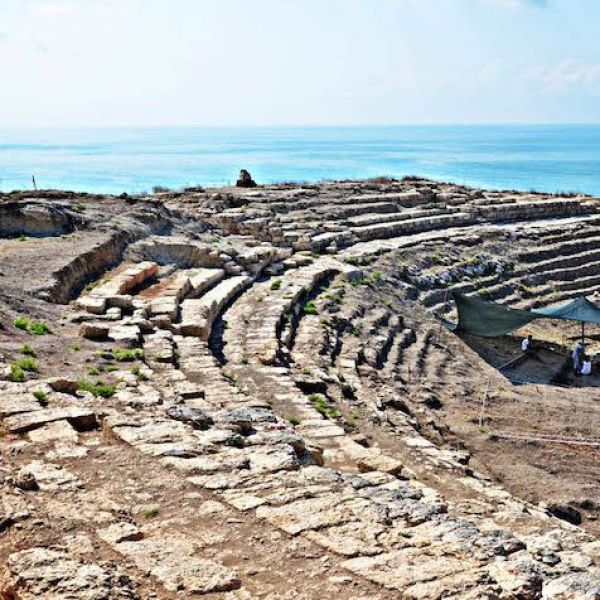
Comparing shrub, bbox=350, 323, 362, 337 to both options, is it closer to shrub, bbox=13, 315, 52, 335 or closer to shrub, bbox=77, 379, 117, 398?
→ shrub, bbox=13, 315, 52, 335

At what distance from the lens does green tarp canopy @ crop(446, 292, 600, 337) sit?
53.2 feet

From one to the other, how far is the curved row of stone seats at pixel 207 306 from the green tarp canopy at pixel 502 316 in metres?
5.50

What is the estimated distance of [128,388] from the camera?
851 centimetres

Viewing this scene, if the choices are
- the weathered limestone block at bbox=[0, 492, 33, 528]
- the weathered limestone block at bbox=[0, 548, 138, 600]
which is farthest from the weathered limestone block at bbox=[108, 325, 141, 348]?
the weathered limestone block at bbox=[0, 548, 138, 600]

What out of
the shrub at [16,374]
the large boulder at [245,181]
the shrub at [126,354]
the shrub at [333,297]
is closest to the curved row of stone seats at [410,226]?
the shrub at [333,297]

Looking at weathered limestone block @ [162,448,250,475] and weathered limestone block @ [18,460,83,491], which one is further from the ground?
weathered limestone block @ [18,460,83,491]

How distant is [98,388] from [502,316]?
11119 mm

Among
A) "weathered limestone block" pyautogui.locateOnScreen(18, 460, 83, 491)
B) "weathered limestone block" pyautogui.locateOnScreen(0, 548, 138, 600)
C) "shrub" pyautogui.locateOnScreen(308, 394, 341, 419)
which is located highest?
"weathered limestone block" pyautogui.locateOnScreen(0, 548, 138, 600)

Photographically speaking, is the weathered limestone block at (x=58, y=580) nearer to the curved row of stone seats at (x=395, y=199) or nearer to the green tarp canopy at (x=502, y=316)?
the green tarp canopy at (x=502, y=316)

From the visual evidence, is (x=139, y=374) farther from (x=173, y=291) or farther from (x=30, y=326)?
(x=173, y=291)

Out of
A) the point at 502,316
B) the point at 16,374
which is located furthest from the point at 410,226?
the point at 16,374

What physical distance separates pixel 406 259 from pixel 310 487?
1610 centimetres

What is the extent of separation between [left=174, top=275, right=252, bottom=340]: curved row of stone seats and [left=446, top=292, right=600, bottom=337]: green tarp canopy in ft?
18.1

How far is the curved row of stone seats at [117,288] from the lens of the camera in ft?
41.0
